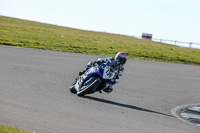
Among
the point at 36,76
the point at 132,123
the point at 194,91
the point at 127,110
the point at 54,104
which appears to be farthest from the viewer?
the point at 194,91

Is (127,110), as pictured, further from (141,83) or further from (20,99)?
(141,83)

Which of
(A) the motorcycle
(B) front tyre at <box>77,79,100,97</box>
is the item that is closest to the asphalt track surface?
(B) front tyre at <box>77,79,100,97</box>

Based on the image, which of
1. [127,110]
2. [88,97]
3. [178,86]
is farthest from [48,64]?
[127,110]

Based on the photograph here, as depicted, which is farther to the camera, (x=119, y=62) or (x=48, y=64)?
(x=48, y=64)

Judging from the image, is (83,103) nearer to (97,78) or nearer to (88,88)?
(88,88)

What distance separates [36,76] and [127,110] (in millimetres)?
4963

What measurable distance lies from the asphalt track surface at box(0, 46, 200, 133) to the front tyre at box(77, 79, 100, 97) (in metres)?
0.15

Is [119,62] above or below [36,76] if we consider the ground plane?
above

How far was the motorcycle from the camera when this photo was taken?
977 cm

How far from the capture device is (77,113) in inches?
307

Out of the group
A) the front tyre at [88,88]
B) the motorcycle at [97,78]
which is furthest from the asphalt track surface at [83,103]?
the motorcycle at [97,78]

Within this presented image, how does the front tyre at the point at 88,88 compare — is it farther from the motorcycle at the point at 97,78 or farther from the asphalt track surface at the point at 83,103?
the asphalt track surface at the point at 83,103

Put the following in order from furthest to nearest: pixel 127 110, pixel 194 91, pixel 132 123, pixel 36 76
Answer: pixel 194 91 < pixel 36 76 < pixel 127 110 < pixel 132 123

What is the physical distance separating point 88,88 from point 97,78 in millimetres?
341
